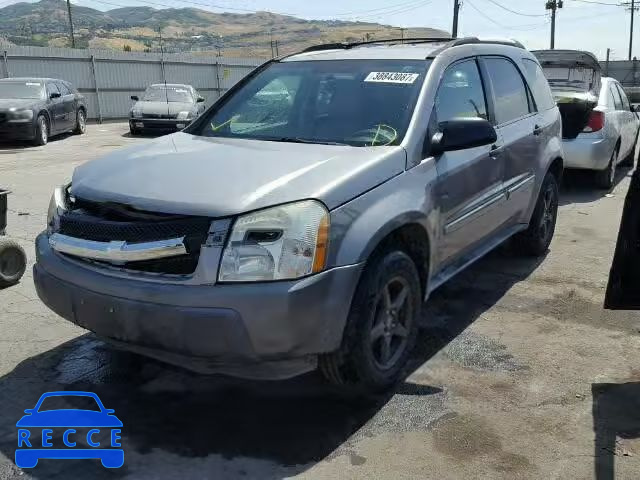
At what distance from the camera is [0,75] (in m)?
20.3

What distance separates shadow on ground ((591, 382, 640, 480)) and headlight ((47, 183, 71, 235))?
9.39 feet

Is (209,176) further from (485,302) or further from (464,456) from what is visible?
(485,302)

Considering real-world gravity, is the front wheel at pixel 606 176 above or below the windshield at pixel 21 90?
below

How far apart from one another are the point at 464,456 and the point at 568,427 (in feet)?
2.04

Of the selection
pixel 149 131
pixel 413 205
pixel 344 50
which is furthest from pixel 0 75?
pixel 413 205

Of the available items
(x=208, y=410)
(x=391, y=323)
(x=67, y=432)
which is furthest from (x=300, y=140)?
(x=67, y=432)

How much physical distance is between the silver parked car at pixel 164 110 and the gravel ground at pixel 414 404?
1295 cm

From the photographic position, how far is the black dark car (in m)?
14.3

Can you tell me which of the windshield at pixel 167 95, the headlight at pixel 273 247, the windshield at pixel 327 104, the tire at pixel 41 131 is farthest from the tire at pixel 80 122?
the headlight at pixel 273 247

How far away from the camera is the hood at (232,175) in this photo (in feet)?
9.67

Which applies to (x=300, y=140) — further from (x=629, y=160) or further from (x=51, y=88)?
(x=51, y=88)

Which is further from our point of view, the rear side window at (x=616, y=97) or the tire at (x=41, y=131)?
the tire at (x=41, y=131)

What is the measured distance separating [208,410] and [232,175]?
121 cm

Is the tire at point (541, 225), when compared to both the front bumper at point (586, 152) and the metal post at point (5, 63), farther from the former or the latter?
the metal post at point (5, 63)
